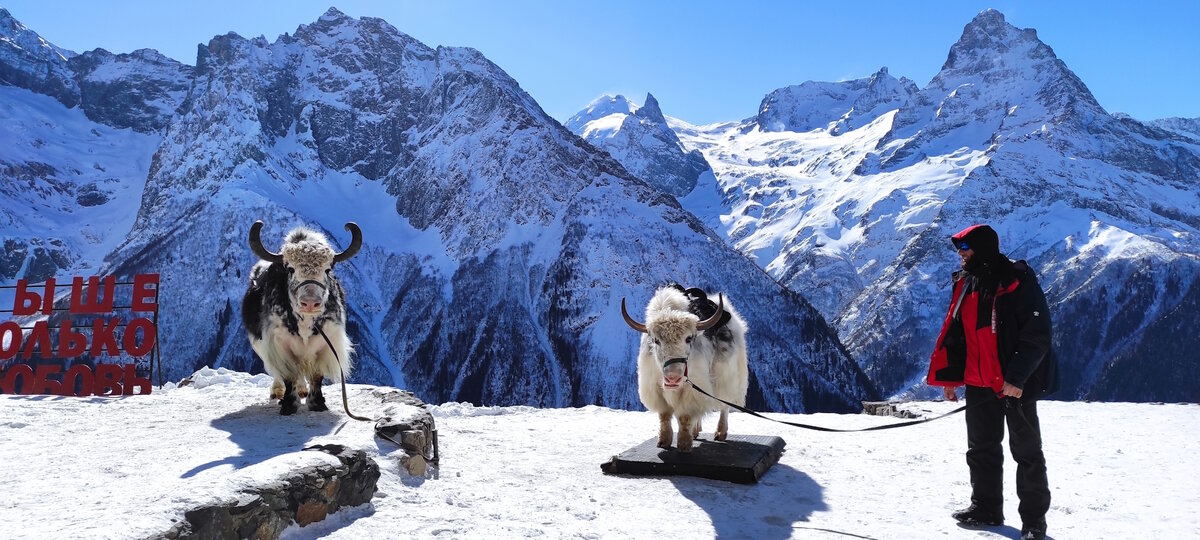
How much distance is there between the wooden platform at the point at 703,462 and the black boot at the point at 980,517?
199 centimetres

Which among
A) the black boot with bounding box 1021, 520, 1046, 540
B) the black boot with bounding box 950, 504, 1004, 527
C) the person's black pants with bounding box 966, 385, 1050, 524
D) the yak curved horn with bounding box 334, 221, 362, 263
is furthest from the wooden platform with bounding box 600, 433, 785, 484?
the yak curved horn with bounding box 334, 221, 362, 263

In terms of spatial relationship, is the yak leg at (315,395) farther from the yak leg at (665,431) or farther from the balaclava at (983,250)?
the balaclava at (983,250)

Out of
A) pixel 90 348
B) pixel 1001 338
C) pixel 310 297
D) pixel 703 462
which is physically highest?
pixel 310 297

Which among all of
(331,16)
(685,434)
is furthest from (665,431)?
(331,16)

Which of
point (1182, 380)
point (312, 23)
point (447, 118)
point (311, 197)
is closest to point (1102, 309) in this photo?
point (1182, 380)

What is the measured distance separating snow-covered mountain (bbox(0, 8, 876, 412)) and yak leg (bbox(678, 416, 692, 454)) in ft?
255

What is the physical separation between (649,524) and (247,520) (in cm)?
298

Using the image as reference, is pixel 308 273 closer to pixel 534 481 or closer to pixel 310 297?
pixel 310 297

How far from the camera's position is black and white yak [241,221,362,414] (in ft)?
28.0

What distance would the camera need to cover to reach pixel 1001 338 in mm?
5637

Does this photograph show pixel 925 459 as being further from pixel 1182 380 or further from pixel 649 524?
pixel 1182 380

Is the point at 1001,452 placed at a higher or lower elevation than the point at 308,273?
lower

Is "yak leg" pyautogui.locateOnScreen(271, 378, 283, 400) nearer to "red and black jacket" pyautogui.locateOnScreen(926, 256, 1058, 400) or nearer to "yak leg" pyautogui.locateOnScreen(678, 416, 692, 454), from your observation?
"yak leg" pyautogui.locateOnScreen(678, 416, 692, 454)

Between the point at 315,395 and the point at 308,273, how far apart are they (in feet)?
5.73
